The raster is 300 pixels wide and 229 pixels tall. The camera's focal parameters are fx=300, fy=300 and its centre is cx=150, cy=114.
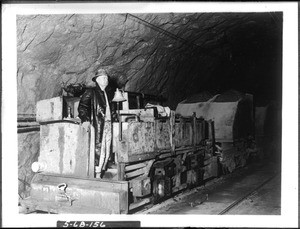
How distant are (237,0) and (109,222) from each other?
300 cm

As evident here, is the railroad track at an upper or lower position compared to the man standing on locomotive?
lower

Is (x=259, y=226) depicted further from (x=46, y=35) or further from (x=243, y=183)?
(x=46, y=35)

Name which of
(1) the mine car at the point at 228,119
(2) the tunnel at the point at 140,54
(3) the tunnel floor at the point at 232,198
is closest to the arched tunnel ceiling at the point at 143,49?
(2) the tunnel at the point at 140,54

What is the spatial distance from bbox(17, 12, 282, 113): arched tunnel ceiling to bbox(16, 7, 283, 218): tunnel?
17 mm

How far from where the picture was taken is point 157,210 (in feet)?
17.0

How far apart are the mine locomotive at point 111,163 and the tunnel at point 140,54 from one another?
1083 mm

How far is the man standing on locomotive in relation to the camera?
4.54m

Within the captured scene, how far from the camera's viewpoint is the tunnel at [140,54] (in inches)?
213

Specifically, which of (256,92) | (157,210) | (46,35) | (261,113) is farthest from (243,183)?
(256,92)

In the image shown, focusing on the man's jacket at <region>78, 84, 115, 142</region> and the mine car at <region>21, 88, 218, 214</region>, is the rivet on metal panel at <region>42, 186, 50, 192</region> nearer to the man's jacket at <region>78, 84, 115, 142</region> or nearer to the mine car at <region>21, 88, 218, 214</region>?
the mine car at <region>21, 88, 218, 214</region>

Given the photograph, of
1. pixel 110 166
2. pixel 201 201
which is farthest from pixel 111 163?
pixel 201 201

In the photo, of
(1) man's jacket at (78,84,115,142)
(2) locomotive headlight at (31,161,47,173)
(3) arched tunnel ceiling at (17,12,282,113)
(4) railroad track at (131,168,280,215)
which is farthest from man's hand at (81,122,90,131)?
(3) arched tunnel ceiling at (17,12,282,113)

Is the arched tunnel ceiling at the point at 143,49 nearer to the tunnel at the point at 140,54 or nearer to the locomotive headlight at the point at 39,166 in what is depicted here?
the tunnel at the point at 140,54

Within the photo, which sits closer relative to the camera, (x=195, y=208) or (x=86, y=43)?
(x=195, y=208)
